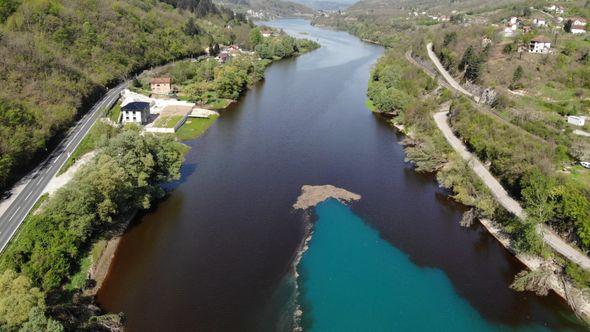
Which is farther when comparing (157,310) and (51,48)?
(51,48)

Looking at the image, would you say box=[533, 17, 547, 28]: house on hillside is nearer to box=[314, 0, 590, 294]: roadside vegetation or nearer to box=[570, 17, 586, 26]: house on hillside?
box=[314, 0, 590, 294]: roadside vegetation

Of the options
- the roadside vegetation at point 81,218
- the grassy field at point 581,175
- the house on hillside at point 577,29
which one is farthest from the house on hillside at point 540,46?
the roadside vegetation at point 81,218

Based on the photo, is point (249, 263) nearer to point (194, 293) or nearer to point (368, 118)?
point (194, 293)

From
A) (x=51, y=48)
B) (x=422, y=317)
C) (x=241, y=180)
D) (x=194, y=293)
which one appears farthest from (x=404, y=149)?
(x=51, y=48)

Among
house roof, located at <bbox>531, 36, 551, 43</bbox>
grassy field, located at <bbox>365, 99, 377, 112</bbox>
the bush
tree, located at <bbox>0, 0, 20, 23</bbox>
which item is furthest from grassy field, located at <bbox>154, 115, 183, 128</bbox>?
house roof, located at <bbox>531, 36, 551, 43</bbox>

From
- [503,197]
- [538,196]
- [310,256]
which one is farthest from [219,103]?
[538,196]

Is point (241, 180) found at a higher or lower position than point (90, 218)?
lower

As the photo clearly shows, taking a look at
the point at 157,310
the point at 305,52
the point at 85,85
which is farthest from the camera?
the point at 305,52
